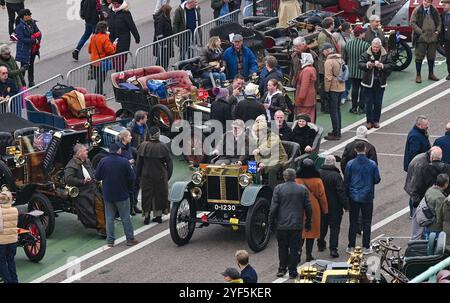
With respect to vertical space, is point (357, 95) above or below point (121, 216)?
above

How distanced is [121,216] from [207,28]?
9444 millimetres

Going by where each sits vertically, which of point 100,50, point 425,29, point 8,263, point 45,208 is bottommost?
point 8,263

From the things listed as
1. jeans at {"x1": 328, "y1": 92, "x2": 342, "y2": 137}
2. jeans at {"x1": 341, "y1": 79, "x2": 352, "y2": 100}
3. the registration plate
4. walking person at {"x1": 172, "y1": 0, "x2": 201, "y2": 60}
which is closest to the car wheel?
the registration plate

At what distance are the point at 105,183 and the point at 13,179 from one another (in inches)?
67.8

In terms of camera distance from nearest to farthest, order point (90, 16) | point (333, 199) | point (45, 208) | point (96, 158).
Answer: point (333, 199), point (45, 208), point (96, 158), point (90, 16)

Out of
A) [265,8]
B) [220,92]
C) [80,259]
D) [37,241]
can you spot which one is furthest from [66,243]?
[265,8]

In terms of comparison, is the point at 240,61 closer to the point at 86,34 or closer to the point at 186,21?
the point at 186,21

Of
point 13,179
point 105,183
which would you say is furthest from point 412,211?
point 13,179

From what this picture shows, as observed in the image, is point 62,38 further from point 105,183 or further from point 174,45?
point 105,183

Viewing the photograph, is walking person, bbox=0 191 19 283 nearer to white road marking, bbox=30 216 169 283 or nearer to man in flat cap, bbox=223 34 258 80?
white road marking, bbox=30 216 169 283

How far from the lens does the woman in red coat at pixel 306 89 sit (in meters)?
24.2

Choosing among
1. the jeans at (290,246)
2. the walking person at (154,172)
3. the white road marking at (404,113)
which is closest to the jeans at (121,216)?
the walking person at (154,172)

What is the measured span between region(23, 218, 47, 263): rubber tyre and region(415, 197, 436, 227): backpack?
5270mm

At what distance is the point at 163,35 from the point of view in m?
28.6
